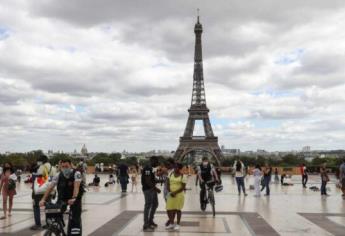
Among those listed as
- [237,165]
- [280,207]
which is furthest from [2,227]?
[237,165]

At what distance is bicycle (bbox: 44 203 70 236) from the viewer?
9.55 metres

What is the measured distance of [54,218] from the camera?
9.75m

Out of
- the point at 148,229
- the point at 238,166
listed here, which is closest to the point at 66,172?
the point at 148,229

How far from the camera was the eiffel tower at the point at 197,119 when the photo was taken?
106700 mm

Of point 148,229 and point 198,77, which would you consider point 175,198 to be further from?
point 198,77

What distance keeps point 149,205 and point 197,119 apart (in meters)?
98.1

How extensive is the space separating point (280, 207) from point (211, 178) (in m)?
3.82

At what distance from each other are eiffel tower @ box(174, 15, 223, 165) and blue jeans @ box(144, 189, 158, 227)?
91114 mm

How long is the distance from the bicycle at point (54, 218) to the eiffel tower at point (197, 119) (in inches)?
3750

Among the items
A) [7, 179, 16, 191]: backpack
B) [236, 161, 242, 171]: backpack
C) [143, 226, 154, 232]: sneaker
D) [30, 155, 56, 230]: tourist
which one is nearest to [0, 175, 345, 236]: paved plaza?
[143, 226, 154, 232]: sneaker

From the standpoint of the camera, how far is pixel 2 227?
13062 mm

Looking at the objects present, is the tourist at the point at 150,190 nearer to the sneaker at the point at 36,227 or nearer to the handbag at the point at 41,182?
the handbag at the point at 41,182

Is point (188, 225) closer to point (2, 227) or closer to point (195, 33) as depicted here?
point (2, 227)

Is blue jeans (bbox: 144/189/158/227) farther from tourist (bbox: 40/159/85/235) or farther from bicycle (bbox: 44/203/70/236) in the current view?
bicycle (bbox: 44/203/70/236)
